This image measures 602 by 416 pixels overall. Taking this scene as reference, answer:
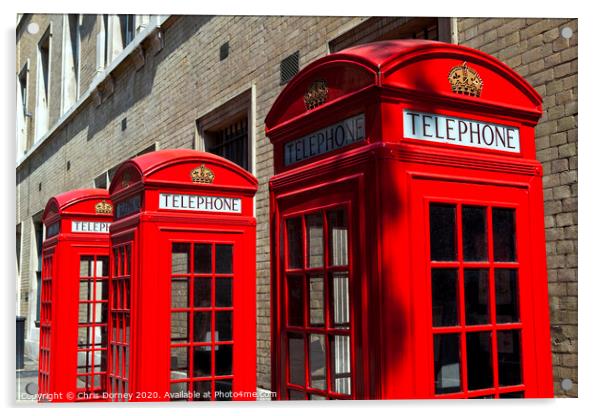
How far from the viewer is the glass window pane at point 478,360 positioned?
255cm

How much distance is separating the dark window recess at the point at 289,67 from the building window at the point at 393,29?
2.08 feet

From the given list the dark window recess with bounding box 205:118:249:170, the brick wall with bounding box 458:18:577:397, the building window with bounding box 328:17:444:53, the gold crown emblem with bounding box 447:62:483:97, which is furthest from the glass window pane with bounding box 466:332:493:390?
the dark window recess with bounding box 205:118:249:170

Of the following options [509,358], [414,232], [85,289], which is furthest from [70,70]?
[509,358]

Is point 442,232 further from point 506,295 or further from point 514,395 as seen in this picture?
point 514,395

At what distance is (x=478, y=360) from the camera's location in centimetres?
257

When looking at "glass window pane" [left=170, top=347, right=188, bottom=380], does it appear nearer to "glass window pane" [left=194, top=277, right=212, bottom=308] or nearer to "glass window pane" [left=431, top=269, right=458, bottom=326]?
"glass window pane" [left=194, top=277, right=212, bottom=308]

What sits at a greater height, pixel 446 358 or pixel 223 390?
pixel 446 358

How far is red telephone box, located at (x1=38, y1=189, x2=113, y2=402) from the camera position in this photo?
5.60 m

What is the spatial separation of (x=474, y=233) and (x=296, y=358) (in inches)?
33.5

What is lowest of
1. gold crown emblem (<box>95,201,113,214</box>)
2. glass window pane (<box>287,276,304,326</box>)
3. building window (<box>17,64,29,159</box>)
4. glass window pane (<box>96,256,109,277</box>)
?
glass window pane (<box>287,276,304,326</box>)

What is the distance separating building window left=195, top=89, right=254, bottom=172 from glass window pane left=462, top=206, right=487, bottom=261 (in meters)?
3.54

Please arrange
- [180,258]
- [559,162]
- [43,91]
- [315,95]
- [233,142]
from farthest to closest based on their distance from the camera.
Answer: [233,142]
[43,91]
[180,258]
[559,162]
[315,95]

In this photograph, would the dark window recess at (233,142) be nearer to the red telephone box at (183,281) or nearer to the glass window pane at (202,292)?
the red telephone box at (183,281)

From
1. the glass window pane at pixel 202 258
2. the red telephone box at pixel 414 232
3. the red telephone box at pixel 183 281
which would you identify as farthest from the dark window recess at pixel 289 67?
the red telephone box at pixel 414 232
